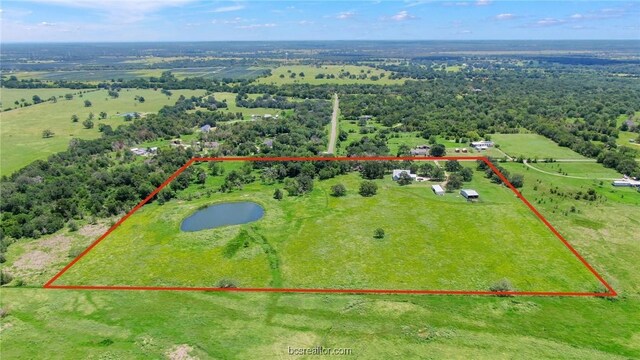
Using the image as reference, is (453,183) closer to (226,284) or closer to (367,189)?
(367,189)

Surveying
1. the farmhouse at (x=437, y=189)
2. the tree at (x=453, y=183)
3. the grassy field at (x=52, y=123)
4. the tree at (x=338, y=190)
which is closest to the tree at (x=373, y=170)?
the tree at (x=338, y=190)

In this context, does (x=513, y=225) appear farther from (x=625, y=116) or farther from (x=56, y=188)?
(x=625, y=116)

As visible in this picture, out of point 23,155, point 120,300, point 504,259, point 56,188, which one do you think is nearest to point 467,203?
point 504,259

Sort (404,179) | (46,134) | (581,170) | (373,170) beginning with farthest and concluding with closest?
1. (46,134)
2. (581,170)
3. (373,170)
4. (404,179)

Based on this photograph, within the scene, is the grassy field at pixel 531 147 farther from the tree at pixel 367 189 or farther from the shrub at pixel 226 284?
the shrub at pixel 226 284

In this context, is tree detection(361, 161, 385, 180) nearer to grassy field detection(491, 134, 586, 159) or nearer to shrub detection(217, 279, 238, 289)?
grassy field detection(491, 134, 586, 159)

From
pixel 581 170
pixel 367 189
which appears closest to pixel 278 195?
pixel 367 189
